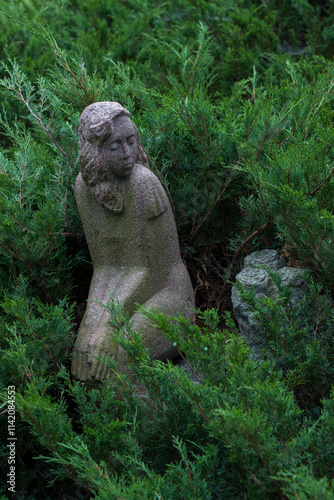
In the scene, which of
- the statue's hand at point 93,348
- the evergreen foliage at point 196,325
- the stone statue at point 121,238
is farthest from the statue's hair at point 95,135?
the statue's hand at point 93,348

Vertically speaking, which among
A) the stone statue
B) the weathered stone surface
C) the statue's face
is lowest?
the weathered stone surface

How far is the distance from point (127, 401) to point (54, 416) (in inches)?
13.8

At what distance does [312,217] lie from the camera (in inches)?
117

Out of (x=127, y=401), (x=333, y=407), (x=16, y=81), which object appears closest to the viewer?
(x=333, y=407)

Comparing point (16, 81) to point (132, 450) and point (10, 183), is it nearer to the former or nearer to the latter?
point (10, 183)

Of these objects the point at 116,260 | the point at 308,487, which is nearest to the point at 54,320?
the point at 116,260

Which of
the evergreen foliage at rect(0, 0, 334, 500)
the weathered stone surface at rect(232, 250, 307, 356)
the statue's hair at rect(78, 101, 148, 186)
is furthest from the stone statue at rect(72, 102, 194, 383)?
the weathered stone surface at rect(232, 250, 307, 356)

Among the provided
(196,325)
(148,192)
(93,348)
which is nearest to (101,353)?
(93,348)

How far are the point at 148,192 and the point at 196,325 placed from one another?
772 mm

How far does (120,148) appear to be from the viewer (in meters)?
3.03

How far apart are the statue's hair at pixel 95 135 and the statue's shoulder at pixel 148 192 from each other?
170mm

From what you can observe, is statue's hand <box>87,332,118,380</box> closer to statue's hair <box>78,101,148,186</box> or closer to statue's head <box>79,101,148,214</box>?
statue's head <box>79,101,148,214</box>

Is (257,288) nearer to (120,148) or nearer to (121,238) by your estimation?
(121,238)

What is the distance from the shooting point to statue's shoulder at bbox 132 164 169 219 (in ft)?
10.2
